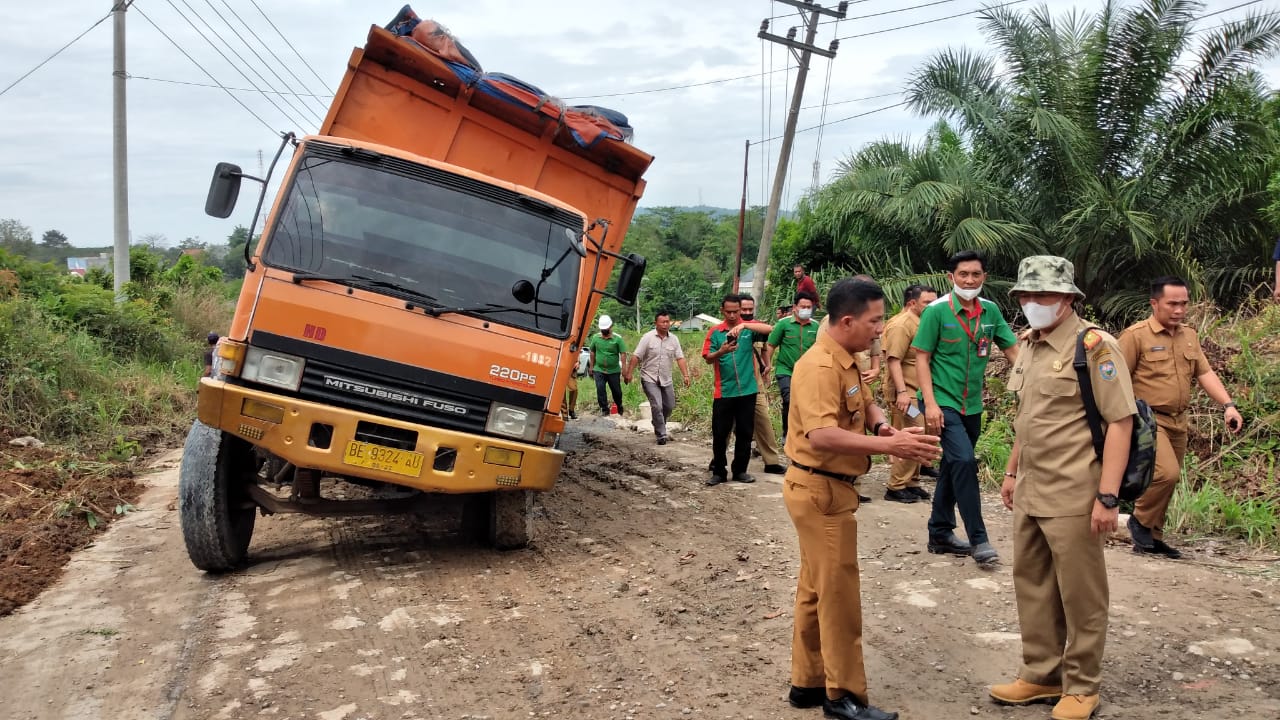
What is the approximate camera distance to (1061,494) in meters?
4.05

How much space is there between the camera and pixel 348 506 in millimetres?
6676

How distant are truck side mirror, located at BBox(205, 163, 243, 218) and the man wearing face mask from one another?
444 cm

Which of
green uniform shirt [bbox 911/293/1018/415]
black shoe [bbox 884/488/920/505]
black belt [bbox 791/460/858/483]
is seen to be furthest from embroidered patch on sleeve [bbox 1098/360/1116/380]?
black shoe [bbox 884/488/920/505]

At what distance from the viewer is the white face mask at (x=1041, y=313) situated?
418 cm

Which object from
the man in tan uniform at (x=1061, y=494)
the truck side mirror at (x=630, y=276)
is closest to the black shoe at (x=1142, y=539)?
the man in tan uniform at (x=1061, y=494)

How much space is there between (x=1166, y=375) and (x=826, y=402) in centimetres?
359

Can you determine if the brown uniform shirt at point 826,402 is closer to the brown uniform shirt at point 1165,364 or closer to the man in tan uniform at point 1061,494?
the man in tan uniform at point 1061,494

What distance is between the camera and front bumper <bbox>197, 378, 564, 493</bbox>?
5926 millimetres

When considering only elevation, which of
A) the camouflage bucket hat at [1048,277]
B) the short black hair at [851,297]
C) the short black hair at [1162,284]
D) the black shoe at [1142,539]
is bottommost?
the black shoe at [1142,539]

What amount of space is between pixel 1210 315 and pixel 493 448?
7.98m

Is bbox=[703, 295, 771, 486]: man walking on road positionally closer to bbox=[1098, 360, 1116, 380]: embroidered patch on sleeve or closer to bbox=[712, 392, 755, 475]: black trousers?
bbox=[712, 392, 755, 475]: black trousers

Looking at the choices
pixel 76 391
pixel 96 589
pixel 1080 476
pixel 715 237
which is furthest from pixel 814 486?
pixel 715 237

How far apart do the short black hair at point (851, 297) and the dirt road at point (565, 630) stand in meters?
1.67

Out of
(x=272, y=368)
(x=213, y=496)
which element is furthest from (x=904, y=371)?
(x=213, y=496)
